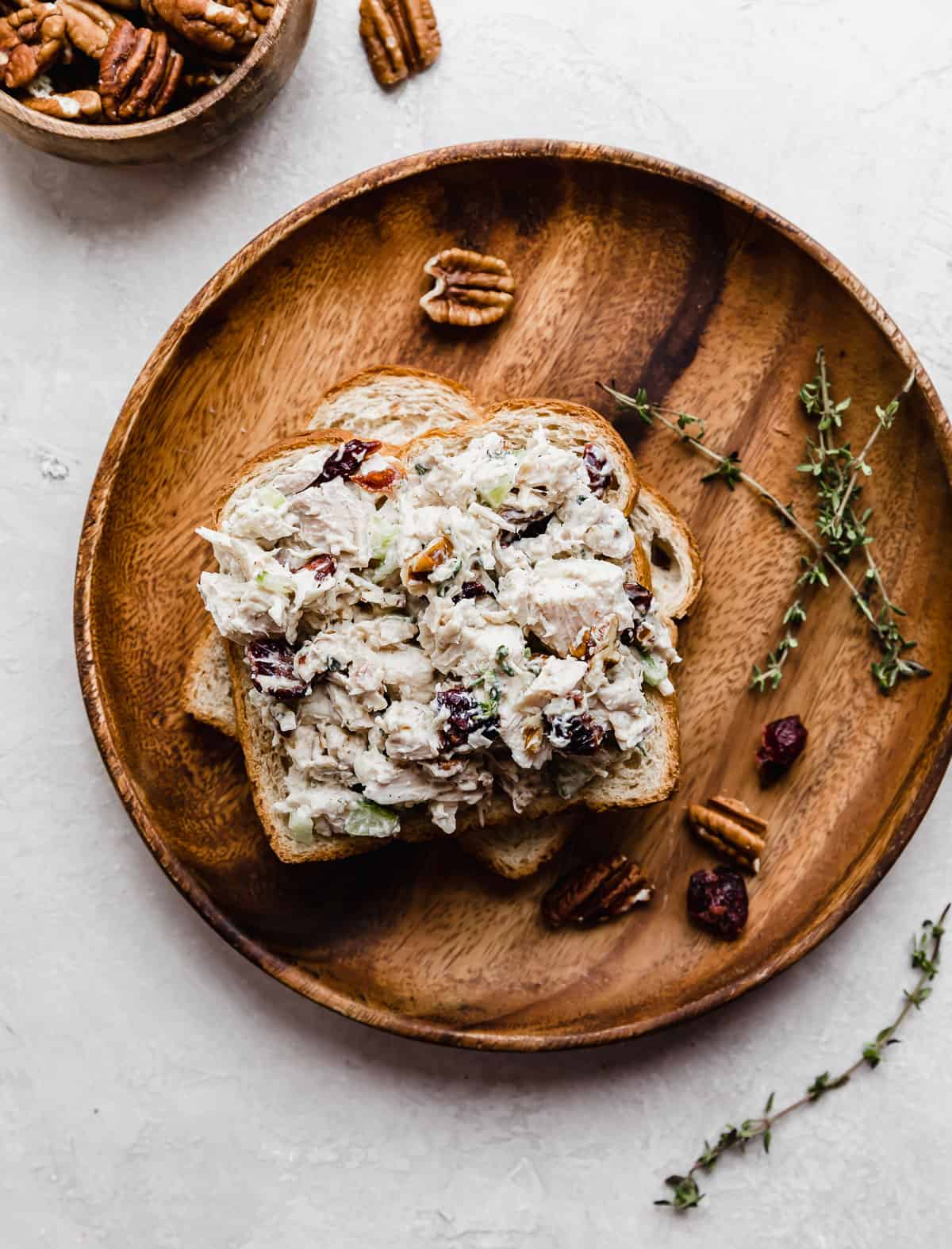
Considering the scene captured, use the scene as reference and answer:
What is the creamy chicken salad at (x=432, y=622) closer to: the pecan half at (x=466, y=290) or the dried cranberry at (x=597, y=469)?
the dried cranberry at (x=597, y=469)

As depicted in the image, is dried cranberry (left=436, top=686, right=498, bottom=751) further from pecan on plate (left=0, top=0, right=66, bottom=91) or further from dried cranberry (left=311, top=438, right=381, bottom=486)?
pecan on plate (left=0, top=0, right=66, bottom=91)

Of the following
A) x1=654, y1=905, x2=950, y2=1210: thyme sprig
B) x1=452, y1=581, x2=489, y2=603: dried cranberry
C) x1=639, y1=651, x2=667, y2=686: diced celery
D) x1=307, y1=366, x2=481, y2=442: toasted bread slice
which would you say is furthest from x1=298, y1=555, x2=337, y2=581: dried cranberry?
x1=654, y1=905, x2=950, y2=1210: thyme sprig

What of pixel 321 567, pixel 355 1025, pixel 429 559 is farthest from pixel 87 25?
pixel 355 1025

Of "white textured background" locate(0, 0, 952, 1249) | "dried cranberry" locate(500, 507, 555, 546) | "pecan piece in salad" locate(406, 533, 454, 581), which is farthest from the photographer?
"white textured background" locate(0, 0, 952, 1249)

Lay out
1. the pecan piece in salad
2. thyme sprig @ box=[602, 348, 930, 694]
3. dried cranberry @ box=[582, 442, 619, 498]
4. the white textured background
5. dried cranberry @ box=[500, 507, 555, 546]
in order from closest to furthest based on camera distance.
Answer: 1. the pecan piece in salad
2. dried cranberry @ box=[500, 507, 555, 546]
3. dried cranberry @ box=[582, 442, 619, 498]
4. thyme sprig @ box=[602, 348, 930, 694]
5. the white textured background

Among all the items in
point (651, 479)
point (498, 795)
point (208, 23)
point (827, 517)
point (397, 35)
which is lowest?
point (498, 795)

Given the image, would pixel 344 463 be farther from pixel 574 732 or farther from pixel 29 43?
pixel 29 43
